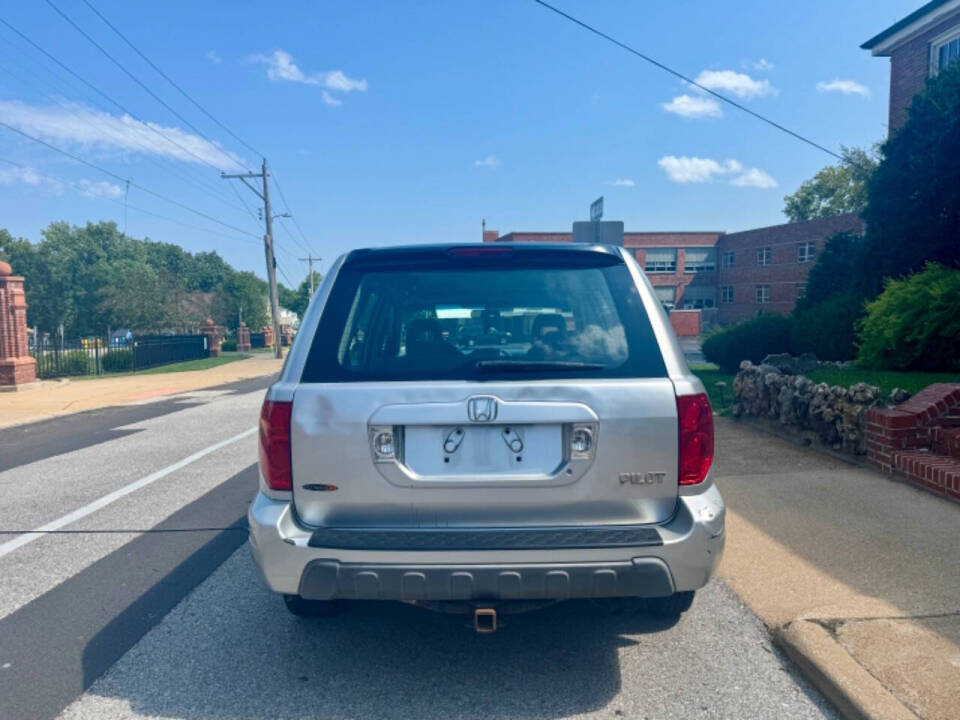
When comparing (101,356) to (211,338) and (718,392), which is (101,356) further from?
(718,392)

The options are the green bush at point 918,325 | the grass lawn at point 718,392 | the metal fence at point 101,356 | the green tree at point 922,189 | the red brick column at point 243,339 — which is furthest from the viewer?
the red brick column at point 243,339

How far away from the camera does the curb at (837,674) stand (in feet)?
9.16

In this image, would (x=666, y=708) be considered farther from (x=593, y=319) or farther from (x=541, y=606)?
(x=593, y=319)

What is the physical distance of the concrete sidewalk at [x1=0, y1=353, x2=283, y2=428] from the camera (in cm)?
1509

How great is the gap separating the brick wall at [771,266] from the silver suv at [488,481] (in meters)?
49.2

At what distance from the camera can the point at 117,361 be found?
2938cm

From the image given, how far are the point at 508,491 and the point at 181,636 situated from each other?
6.73 feet

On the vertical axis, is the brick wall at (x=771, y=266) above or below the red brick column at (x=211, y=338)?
above

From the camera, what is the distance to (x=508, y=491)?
114 inches

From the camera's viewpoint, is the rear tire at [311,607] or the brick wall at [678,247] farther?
the brick wall at [678,247]

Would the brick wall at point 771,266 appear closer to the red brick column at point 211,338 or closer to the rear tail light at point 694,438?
the red brick column at point 211,338

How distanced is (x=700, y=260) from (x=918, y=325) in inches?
2554

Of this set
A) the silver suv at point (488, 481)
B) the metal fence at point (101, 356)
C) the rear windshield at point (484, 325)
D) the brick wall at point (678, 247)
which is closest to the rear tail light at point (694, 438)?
the silver suv at point (488, 481)

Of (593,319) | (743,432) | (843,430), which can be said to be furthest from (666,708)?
(743,432)
